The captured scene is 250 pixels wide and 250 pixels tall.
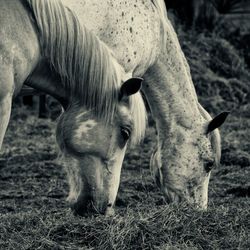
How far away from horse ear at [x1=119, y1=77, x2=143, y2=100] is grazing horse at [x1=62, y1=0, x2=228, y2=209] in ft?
2.41

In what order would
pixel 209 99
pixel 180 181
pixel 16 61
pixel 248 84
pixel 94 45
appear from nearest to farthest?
pixel 16 61
pixel 94 45
pixel 180 181
pixel 209 99
pixel 248 84

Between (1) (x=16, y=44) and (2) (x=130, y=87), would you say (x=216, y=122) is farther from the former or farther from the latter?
(1) (x=16, y=44)

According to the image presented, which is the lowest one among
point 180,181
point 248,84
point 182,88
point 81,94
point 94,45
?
point 248,84

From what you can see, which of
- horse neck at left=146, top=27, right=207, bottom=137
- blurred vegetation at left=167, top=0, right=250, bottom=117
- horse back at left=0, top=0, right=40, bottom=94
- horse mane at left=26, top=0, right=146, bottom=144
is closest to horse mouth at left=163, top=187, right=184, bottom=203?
horse neck at left=146, top=27, right=207, bottom=137

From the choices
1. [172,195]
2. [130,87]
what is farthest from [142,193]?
[130,87]

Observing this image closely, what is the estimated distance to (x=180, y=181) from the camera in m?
5.26

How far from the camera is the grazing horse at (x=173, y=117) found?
203 inches

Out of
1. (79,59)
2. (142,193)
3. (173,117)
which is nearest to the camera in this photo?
(79,59)

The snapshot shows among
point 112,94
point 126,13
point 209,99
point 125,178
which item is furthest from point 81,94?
point 209,99

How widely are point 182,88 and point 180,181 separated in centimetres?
69

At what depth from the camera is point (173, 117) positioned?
5367 mm

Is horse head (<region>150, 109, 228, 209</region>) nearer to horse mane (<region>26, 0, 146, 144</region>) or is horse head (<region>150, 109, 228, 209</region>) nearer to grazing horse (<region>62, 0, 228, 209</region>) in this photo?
grazing horse (<region>62, 0, 228, 209</region>)

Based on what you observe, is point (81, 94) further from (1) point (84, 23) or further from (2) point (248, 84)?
(2) point (248, 84)

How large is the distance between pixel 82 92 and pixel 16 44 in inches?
22.8
